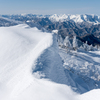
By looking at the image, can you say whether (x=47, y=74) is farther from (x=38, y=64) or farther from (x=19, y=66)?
(x=19, y=66)

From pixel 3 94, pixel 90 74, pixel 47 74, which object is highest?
pixel 47 74

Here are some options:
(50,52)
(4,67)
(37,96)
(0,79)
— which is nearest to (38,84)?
(37,96)

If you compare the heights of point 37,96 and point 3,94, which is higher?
point 37,96

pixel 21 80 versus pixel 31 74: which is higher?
pixel 31 74

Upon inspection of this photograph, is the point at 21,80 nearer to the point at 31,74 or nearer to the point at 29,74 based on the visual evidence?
the point at 29,74

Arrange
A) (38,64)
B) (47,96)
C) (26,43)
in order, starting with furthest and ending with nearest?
(26,43), (38,64), (47,96)

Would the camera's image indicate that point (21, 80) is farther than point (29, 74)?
No

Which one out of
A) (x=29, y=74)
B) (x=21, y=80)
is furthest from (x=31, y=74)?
(x=21, y=80)

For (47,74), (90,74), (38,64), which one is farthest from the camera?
(90,74)
